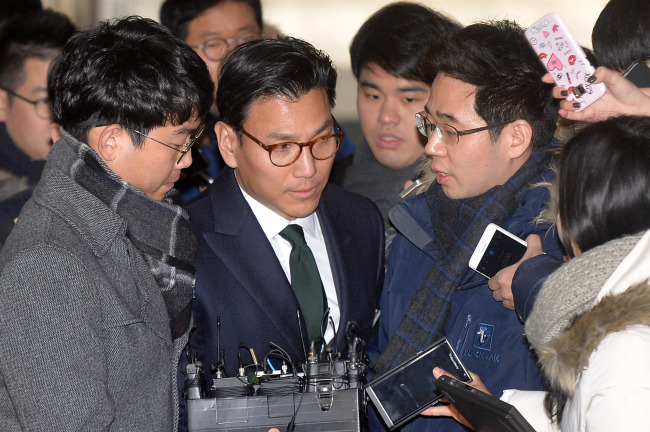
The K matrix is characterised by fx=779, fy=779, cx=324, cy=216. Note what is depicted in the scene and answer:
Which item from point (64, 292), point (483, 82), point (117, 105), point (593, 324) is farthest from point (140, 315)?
point (483, 82)

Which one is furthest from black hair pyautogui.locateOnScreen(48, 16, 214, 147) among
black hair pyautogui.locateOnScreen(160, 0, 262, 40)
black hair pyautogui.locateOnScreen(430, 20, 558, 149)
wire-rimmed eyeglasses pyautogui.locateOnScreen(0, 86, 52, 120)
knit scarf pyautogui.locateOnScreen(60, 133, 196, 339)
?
black hair pyautogui.locateOnScreen(160, 0, 262, 40)

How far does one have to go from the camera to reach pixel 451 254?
2525 mm

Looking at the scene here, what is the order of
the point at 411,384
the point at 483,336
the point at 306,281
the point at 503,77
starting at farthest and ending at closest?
1. the point at 306,281
2. the point at 503,77
3. the point at 483,336
4. the point at 411,384

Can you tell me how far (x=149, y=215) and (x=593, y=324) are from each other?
1.20 metres

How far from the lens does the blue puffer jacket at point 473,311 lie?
2.31 m

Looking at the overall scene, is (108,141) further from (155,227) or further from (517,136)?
(517,136)

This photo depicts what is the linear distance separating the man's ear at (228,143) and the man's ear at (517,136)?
895 millimetres

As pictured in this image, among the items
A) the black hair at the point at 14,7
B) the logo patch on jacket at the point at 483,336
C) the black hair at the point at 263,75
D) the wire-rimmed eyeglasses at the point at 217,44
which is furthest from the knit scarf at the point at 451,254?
the black hair at the point at 14,7

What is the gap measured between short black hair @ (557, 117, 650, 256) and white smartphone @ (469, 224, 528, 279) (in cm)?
59

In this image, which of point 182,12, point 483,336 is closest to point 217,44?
point 182,12

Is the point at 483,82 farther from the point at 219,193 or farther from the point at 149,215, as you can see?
the point at 149,215

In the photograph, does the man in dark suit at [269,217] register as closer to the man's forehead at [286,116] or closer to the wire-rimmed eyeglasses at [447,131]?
the man's forehead at [286,116]

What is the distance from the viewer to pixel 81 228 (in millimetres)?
1955

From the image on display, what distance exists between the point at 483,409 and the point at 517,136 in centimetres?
101
